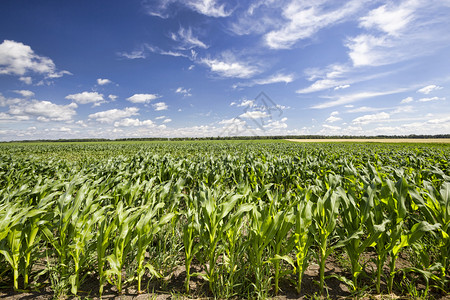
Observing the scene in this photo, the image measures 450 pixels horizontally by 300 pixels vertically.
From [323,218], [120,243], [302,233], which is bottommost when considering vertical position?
[120,243]

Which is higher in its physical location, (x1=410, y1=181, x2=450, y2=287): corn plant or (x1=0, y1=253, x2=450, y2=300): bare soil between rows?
(x1=410, y1=181, x2=450, y2=287): corn plant

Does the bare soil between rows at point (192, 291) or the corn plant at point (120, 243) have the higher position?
the corn plant at point (120, 243)

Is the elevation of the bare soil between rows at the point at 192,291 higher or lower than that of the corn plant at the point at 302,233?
lower

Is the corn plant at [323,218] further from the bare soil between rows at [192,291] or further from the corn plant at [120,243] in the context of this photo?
the corn plant at [120,243]

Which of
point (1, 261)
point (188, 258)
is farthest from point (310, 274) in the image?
point (1, 261)

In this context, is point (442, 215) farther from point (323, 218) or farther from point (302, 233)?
point (302, 233)

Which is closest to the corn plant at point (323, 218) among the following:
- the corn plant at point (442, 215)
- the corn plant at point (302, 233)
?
the corn plant at point (302, 233)

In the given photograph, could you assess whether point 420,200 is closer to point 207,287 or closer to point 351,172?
point 351,172

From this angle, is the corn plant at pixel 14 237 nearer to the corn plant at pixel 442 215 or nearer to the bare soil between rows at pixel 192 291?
the bare soil between rows at pixel 192 291

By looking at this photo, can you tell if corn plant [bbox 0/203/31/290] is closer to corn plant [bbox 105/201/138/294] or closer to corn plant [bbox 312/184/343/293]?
corn plant [bbox 105/201/138/294]

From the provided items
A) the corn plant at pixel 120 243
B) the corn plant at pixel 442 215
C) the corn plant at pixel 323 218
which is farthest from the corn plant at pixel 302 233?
the corn plant at pixel 120 243

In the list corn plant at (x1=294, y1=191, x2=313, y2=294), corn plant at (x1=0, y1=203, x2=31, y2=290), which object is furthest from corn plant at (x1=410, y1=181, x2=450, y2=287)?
corn plant at (x1=0, y1=203, x2=31, y2=290)

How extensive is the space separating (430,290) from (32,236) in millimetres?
4687

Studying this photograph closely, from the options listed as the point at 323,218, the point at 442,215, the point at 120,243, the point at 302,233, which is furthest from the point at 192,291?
the point at 442,215
